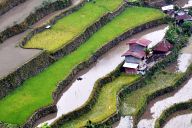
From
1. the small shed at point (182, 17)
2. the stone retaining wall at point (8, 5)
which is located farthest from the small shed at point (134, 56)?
the stone retaining wall at point (8, 5)

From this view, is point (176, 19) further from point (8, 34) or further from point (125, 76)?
point (8, 34)

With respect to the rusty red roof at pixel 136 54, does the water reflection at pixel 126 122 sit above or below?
below

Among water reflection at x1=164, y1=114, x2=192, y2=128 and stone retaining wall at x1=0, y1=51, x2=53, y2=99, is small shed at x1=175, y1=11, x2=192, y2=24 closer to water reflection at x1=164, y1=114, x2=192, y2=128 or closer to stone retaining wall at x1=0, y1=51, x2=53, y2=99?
stone retaining wall at x1=0, y1=51, x2=53, y2=99

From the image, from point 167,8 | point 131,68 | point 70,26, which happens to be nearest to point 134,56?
point 131,68

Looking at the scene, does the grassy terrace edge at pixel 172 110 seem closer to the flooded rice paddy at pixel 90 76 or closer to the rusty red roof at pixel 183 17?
the flooded rice paddy at pixel 90 76

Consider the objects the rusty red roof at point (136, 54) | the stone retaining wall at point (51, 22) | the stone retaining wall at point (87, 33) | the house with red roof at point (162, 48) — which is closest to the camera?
the rusty red roof at point (136, 54)

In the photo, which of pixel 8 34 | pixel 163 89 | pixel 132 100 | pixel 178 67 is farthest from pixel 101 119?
pixel 8 34
